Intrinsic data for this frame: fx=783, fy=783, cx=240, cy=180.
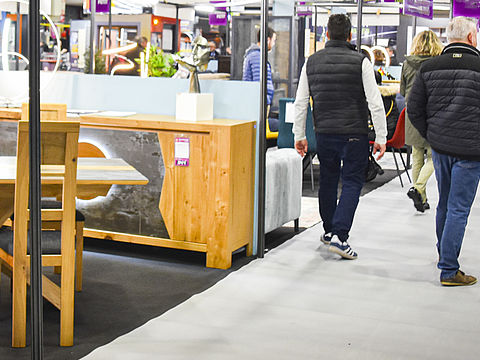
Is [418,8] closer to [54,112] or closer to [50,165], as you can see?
[54,112]


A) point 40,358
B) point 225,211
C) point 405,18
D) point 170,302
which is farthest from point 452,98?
point 405,18

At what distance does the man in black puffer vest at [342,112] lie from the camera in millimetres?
4918

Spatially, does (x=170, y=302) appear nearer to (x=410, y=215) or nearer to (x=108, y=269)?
(x=108, y=269)

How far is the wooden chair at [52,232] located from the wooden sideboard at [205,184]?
1400mm

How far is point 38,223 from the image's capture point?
2.88 m

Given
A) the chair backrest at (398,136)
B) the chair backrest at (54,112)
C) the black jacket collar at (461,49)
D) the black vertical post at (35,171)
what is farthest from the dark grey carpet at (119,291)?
the chair backrest at (398,136)

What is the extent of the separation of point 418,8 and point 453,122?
21.8 ft

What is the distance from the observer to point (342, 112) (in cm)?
491

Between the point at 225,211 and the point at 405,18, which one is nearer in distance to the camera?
the point at 225,211

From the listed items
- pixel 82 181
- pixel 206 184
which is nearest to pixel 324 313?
pixel 206 184

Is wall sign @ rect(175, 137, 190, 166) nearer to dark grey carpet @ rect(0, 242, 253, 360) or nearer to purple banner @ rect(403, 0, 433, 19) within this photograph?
dark grey carpet @ rect(0, 242, 253, 360)

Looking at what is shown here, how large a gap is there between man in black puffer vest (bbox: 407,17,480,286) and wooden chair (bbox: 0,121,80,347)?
83.0 inches

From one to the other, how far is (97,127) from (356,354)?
247 cm

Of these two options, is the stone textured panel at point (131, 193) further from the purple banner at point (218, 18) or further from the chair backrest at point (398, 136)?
the purple banner at point (218, 18)
